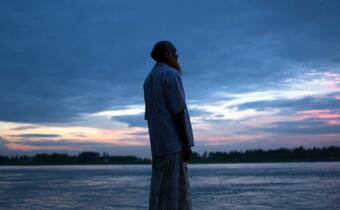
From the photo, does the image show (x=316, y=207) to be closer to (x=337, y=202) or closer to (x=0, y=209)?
(x=337, y=202)

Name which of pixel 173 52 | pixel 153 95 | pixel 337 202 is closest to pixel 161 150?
pixel 153 95

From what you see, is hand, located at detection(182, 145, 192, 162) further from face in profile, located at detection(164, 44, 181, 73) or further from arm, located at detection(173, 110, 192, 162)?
face in profile, located at detection(164, 44, 181, 73)

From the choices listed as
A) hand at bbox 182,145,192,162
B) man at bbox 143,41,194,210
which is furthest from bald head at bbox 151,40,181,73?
hand at bbox 182,145,192,162

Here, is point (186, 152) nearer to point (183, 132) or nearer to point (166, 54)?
point (183, 132)

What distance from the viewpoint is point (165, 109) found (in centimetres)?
305

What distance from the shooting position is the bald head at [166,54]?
127 inches

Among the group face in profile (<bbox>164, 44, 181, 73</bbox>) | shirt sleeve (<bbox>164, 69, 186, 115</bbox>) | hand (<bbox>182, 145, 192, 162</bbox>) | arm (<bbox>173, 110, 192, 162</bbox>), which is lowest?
hand (<bbox>182, 145, 192, 162</bbox>)

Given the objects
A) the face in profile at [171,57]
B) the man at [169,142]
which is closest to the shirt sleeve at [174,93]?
the man at [169,142]

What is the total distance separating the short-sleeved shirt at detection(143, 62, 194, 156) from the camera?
299cm

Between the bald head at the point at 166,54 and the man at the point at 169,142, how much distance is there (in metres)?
0.13

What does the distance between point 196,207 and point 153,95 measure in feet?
36.2

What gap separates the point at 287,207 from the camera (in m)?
13.1

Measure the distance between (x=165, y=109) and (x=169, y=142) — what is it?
23 centimetres

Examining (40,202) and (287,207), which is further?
(40,202)
